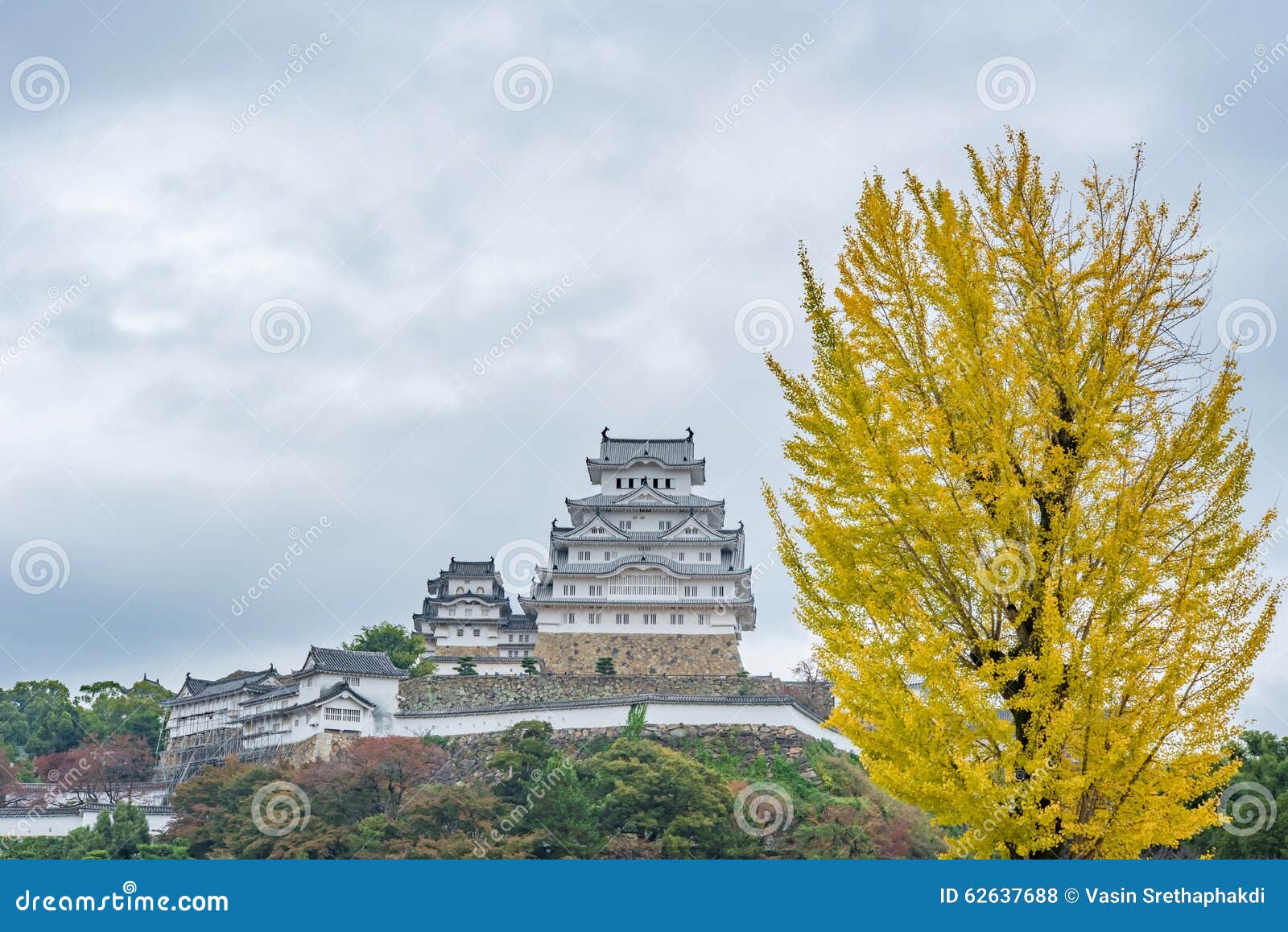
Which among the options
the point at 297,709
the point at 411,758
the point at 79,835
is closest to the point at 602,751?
the point at 411,758

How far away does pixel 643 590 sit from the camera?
44438mm

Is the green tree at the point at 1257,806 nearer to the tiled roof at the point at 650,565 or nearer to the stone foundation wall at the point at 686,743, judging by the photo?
the stone foundation wall at the point at 686,743

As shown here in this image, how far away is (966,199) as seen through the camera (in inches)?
393

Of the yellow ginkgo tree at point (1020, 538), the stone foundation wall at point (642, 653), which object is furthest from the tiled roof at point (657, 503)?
the yellow ginkgo tree at point (1020, 538)

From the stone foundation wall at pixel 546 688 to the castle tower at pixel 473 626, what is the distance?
614 inches

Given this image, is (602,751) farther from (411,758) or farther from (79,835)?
(79,835)
